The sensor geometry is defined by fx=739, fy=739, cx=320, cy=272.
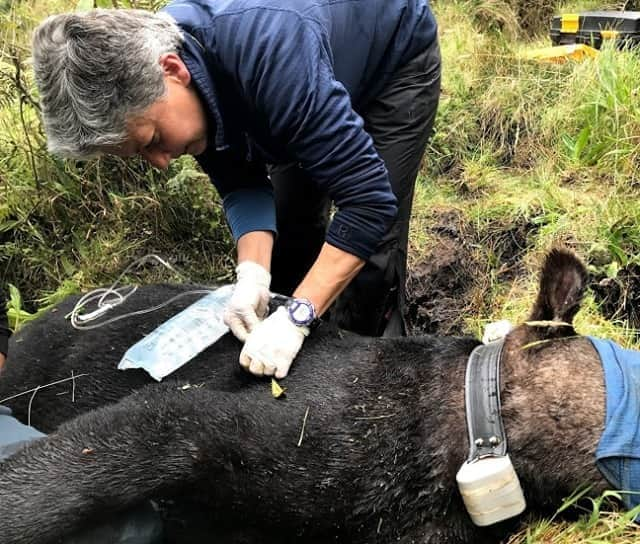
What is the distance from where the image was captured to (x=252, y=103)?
268 cm

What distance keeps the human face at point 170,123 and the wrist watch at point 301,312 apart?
2.30 feet

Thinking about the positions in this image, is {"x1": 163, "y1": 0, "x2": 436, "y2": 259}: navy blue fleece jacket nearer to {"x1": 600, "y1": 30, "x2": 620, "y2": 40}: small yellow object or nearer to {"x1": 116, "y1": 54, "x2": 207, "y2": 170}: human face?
{"x1": 116, "y1": 54, "x2": 207, "y2": 170}: human face

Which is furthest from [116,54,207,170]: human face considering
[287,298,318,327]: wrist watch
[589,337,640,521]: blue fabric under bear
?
[589,337,640,521]: blue fabric under bear

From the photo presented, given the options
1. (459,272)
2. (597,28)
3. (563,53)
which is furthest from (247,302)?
(597,28)

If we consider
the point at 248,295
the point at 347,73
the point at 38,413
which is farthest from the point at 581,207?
the point at 38,413

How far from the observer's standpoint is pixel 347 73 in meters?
3.01

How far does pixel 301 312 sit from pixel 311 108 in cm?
72

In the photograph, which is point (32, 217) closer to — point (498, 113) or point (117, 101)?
point (117, 101)

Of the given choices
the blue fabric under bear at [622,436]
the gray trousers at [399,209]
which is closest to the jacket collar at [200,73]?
the gray trousers at [399,209]

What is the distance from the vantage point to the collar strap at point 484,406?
2.26m

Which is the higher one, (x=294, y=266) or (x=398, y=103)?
(x=398, y=103)

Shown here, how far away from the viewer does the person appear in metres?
2.44

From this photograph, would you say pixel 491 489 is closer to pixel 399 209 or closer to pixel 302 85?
pixel 302 85

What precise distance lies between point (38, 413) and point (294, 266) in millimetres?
1573
